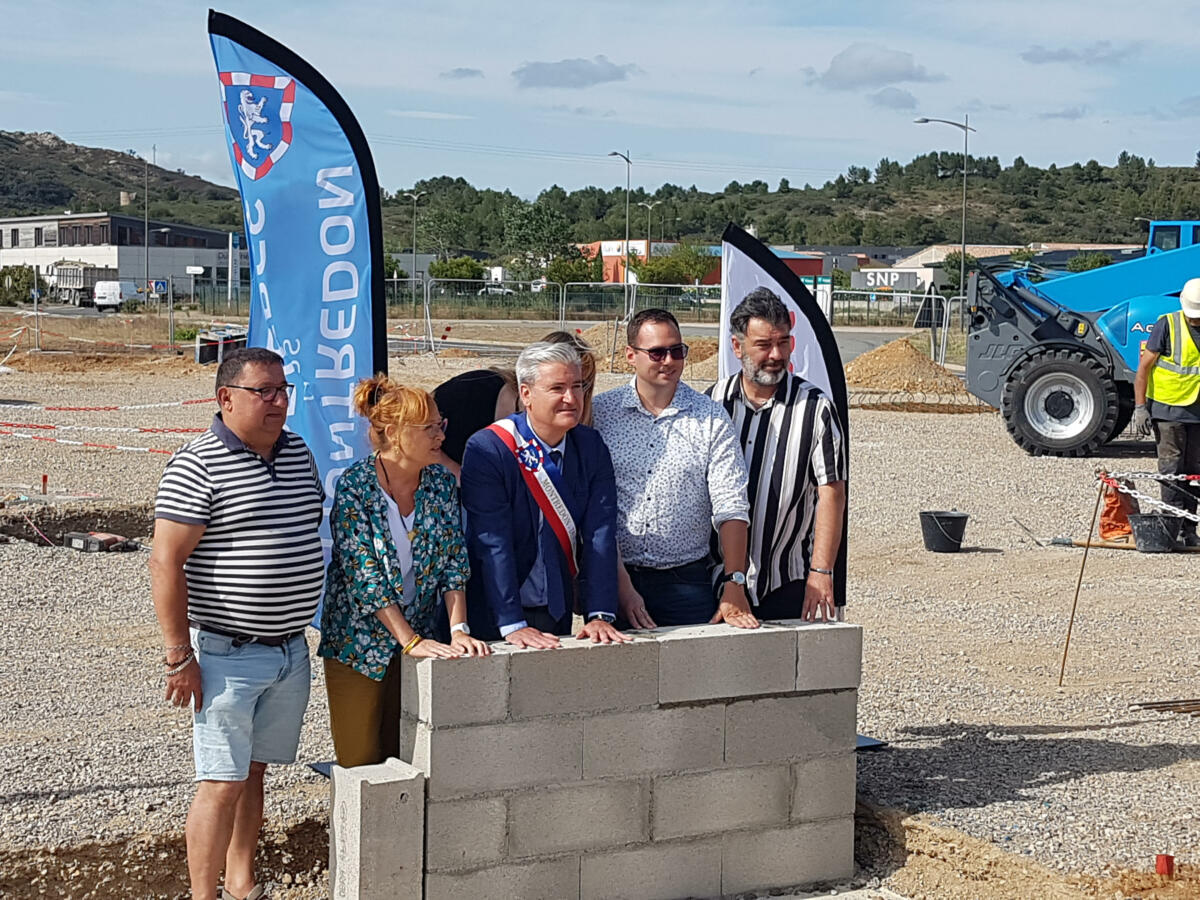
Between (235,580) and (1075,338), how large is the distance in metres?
15.2

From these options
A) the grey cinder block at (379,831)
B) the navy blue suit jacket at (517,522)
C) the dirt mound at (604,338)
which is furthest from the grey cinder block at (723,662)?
the dirt mound at (604,338)

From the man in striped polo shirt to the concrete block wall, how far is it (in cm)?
43

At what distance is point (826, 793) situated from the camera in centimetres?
511

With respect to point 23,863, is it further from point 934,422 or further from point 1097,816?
point 934,422

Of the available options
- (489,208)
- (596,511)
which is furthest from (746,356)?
(489,208)

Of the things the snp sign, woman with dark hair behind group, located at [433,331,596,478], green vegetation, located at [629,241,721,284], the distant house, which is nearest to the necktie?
woman with dark hair behind group, located at [433,331,596,478]

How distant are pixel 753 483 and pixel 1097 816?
1.85 m

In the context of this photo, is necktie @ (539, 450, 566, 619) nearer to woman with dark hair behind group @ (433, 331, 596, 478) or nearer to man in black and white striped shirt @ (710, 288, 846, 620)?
woman with dark hair behind group @ (433, 331, 596, 478)

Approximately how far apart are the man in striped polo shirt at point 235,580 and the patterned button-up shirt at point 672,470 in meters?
1.02

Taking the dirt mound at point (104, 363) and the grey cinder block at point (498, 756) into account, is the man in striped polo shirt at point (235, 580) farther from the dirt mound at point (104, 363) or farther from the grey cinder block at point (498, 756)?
the dirt mound at point (104, 363)

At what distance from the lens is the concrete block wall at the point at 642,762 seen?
14.6 feet

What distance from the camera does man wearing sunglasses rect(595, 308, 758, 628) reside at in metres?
4.77

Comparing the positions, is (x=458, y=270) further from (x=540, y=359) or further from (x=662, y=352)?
(x=540, y=359)

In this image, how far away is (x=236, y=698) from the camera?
4.25 m
